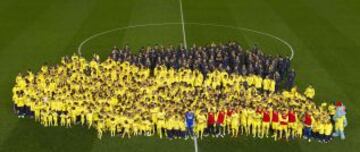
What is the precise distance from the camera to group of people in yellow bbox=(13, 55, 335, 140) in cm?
2142

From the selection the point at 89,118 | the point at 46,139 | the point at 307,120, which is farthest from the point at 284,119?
the point at 46,139

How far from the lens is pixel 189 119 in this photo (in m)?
21.2

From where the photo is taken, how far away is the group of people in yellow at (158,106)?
21422 millimetres

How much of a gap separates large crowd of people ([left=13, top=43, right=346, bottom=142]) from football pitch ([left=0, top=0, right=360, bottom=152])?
52 centimetres

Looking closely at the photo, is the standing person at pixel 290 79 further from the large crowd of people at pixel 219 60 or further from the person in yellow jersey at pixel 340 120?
the person in yellow jersey at pixel 340 120

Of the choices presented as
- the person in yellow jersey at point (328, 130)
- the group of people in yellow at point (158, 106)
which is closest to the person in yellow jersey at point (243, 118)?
the group of people in yellow at point (158, 106)

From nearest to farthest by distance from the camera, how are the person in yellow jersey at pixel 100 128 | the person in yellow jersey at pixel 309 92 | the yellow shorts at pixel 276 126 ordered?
the yellow shorts at pixel 276 126, the person in yellow jersey at pixel 100 128, the person in yellow jersey at pixel 309 92

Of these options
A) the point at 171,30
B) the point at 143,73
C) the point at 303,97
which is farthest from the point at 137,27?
the point at 303,97

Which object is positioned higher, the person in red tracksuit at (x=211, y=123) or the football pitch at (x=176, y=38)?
the football pitch at (x=176, y=38)

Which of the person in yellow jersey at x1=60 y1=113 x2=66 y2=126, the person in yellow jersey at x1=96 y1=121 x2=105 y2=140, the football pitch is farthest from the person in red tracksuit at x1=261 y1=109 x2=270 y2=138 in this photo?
the person in yellow jersey at x1=60 y1=113 x2=66 y2=126

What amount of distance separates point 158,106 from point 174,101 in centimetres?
85

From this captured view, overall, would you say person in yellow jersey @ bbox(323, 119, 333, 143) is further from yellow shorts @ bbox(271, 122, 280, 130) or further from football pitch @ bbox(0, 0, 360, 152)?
yellow shorts @ bbox(271, 122, 280, 130)

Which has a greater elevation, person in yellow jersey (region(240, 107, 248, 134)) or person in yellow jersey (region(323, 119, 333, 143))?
person in yellow jersey (region(240, 107, 248, 134))

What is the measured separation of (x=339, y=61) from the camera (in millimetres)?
29641
